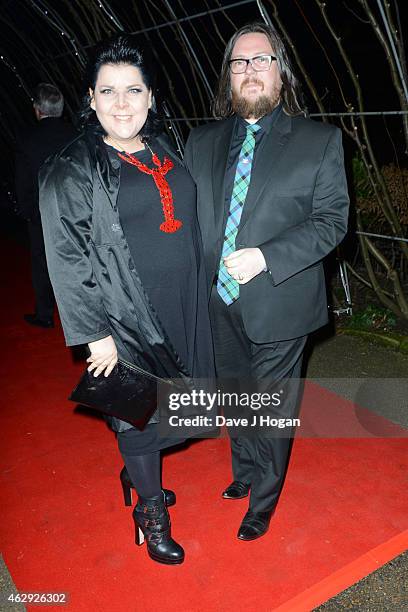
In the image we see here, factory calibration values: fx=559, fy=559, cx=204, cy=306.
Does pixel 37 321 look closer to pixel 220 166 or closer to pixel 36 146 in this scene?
pixel 36 146

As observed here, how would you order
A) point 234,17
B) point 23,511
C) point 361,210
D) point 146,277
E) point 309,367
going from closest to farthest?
point 146,277 < point 23,511 < point 309,367 < point 361,210 < point 234,17

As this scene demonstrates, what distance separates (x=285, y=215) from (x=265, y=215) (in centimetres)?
7

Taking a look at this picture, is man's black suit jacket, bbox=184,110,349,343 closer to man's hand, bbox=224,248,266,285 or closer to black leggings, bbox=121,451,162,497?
man's hand, bbox=224,248,266,285

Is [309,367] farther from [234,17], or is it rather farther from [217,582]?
[234,17]

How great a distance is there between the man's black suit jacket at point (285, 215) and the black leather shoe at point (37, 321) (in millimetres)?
2837

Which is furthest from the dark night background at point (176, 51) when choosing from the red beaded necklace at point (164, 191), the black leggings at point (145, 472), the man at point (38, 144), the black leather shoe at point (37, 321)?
the black leggings at point (145, 472)

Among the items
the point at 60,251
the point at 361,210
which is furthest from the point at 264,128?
the point at 361,210

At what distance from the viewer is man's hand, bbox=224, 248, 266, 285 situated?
1.71 metres

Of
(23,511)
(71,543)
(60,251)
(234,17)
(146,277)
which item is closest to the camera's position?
(60,251)

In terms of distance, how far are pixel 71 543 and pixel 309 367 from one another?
2.05 meters

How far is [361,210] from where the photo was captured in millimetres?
4625

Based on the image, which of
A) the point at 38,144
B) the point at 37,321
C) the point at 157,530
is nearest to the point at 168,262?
the point at 157,530

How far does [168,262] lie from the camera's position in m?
1.78

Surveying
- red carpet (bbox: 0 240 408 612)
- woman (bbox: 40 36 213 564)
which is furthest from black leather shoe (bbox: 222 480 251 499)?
woman (bbox: 40 36 213 564)
